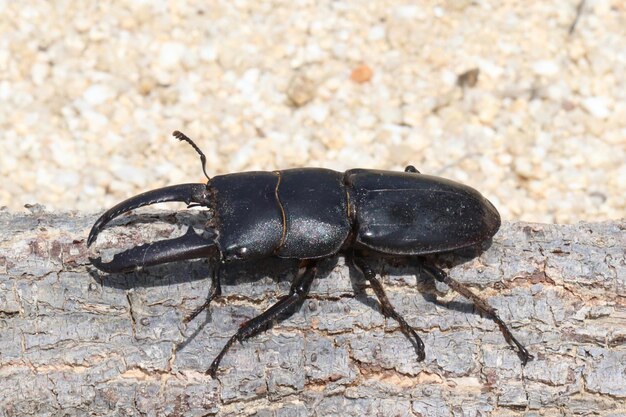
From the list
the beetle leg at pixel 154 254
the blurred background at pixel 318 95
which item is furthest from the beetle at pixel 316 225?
the blurred background at pixel 318 95

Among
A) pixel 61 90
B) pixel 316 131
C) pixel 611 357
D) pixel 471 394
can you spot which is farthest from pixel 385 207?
pixel 61 90

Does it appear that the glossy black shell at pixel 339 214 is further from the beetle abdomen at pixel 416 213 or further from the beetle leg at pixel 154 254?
the beetle leg at pixel 154 254

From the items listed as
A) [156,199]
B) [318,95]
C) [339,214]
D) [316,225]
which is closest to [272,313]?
[316,225]

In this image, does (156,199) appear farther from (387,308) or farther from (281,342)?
(387,308)

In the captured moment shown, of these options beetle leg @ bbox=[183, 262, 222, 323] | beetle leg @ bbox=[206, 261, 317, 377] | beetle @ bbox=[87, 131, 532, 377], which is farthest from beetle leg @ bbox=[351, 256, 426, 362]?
beetle leg @ bbox=[183, 262, 222, 323]

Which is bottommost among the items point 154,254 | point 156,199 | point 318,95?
point 318,95

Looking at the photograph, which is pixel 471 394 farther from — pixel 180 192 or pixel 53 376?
pixel 53 376
